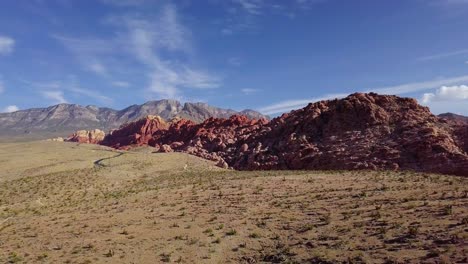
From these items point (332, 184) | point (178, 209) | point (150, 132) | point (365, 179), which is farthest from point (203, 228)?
point (150, 132)

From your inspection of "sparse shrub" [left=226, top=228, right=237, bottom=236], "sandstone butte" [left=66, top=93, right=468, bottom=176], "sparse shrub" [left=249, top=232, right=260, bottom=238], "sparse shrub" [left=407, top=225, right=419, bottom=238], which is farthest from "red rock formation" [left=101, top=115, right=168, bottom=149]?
"sparse shrub" [left=407, top=225, right=419, bottom=238]

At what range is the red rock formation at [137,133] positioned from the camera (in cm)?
16050

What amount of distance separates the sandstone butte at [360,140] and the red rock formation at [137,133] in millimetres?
78995

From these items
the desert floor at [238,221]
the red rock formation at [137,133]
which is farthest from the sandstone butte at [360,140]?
the red rock formation at [137,133]

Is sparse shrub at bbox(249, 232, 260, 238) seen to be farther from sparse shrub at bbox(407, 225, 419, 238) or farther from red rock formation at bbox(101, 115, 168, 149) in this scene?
red rock formation at bbox(101, 115, 168, 149)

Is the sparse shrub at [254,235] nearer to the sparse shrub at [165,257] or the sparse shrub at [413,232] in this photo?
the sparse shrub at [165,257]

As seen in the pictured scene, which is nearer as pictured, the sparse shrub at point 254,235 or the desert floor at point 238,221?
the desert floor at point 238,221

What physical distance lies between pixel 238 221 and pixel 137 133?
156136 mm

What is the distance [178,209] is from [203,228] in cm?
676

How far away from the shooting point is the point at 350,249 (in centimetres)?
1600

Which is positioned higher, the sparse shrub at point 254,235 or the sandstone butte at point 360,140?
the sandstone butte at point 360,140

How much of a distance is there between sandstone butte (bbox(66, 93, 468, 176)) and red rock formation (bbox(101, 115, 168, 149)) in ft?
259

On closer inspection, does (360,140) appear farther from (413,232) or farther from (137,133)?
Answer: (137,133)

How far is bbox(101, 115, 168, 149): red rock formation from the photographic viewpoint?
160 m
